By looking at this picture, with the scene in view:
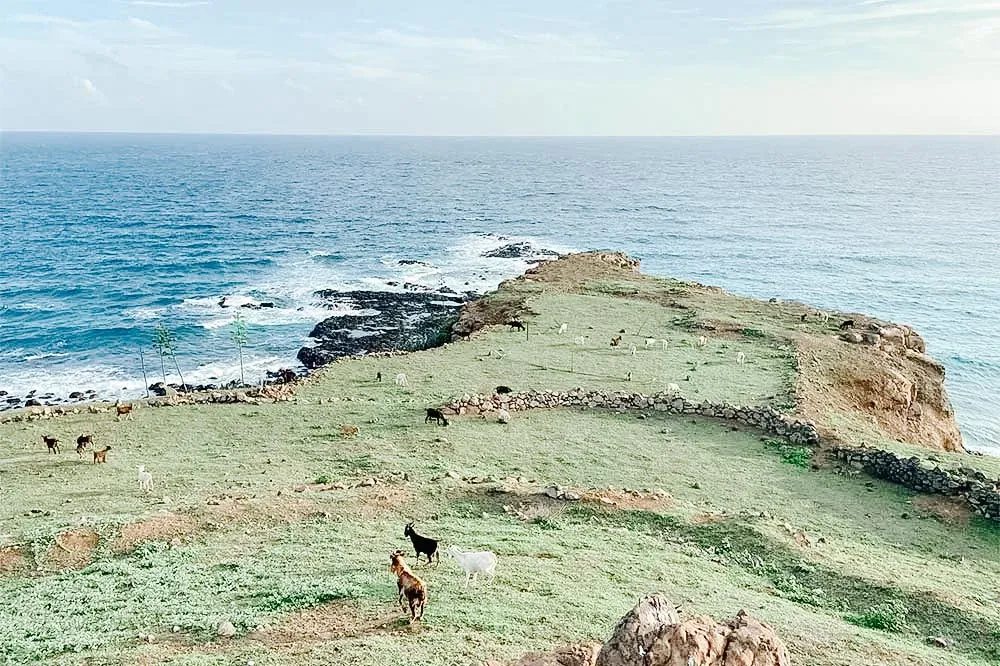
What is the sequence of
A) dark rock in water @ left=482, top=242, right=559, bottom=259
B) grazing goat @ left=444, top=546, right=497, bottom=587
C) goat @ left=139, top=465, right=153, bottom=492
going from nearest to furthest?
grazing goat @ left=444, top=546, right=497, bottom=587 < goat @ left=139, top=465, right=153, bottom=492 < dark rock in water @ left=482, top=242, right=559, bottom=259

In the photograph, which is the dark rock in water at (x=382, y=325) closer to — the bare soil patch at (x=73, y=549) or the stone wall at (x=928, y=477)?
the stone wall at (x=928, y=477)

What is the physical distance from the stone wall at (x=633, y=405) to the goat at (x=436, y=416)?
1.06 meters

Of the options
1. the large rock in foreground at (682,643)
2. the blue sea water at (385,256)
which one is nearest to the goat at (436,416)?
the large rock in foreground at (682,643)

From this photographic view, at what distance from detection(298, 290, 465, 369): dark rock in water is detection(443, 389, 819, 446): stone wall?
70.6 ft

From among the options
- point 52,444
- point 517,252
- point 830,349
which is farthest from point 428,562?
point 517,252

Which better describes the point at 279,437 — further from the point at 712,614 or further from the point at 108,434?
the point at 712,614

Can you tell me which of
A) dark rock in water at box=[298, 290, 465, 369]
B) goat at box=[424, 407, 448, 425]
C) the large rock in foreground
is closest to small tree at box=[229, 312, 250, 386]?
dark rock in water at box=[298, 290, 465, 369]

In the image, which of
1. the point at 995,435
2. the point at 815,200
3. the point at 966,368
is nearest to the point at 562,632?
the point at 995,435

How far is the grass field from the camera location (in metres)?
13.9

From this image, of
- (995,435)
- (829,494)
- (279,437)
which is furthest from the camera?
(995,435)

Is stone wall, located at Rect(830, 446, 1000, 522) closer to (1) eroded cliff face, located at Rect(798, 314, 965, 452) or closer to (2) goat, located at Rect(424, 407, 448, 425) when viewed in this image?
(1) eroded cliff face, located at Rect(798, 314, 965, 452)

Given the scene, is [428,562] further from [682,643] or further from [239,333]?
[239,333]

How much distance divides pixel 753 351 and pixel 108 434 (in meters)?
33.6

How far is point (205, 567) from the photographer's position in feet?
56.4
